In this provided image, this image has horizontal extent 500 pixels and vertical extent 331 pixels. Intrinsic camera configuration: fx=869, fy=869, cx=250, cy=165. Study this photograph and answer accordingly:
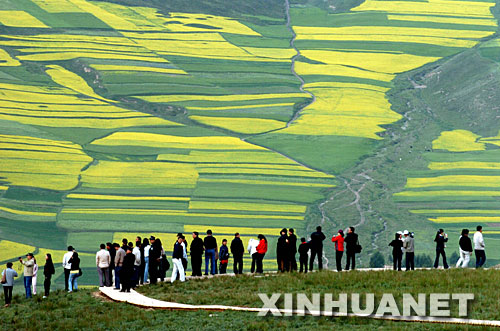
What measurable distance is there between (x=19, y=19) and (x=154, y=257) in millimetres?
131692

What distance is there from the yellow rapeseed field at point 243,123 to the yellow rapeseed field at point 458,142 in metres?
21.1

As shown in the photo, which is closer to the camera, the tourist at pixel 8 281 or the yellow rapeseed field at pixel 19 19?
the tourist at pixel 8 281

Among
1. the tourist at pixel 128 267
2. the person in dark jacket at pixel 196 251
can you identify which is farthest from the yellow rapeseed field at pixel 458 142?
the tourist at pixel 128 267

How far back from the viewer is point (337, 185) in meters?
97.6

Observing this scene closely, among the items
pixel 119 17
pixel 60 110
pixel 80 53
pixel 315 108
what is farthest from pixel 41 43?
pixel 315 108

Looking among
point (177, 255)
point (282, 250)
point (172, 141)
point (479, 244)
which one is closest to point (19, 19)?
point (172, 141)

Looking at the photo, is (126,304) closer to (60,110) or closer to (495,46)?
(60,110)

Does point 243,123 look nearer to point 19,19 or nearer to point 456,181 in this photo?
point 456,181

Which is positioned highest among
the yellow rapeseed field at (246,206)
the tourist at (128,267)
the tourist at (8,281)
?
the yellow rapeseed field at (246,206)

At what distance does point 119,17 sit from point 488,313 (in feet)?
475

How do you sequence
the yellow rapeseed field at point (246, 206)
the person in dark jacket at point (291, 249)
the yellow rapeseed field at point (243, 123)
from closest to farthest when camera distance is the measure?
the person in dark jacket at point (291, 249)
the yellow rapeseed field at point (246, 206)
the yellow rapeseed field at point (243, 123)

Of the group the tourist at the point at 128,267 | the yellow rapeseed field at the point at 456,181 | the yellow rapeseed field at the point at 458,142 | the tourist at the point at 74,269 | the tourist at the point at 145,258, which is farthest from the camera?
the yellow rapeseed field at the point at 458,142

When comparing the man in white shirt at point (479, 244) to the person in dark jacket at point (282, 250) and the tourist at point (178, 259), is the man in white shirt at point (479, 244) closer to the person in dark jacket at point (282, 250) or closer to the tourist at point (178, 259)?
the person in dark jacket at point (282, 250)

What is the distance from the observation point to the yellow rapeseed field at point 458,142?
11097cm
